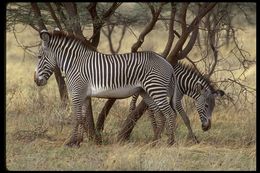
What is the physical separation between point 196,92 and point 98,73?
1.65 metres

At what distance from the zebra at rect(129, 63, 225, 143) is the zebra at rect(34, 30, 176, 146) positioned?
53 cm

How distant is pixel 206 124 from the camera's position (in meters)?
8.21

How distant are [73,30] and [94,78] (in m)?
1.07

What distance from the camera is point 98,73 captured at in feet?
24.9

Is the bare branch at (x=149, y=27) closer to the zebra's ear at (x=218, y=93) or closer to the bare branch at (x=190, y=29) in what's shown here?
the bare branch at (x=190, y=29)

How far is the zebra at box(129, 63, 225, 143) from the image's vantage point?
8.23 metres

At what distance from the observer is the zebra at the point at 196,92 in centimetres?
823

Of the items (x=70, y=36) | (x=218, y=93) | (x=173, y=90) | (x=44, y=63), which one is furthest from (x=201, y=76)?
(x=44, y=63)

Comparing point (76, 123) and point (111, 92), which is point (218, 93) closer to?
point (111, 92)

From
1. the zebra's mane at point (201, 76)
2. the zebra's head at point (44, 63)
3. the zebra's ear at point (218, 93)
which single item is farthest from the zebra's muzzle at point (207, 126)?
the zebra's head at point (44, 63)


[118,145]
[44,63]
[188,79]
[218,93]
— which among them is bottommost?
[118,145]

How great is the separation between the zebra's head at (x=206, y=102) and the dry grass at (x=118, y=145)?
256 mm

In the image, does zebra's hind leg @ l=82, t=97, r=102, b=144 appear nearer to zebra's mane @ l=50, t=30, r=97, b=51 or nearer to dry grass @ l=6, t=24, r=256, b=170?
dry grass @ l=6, t=24, r=256, b=170
